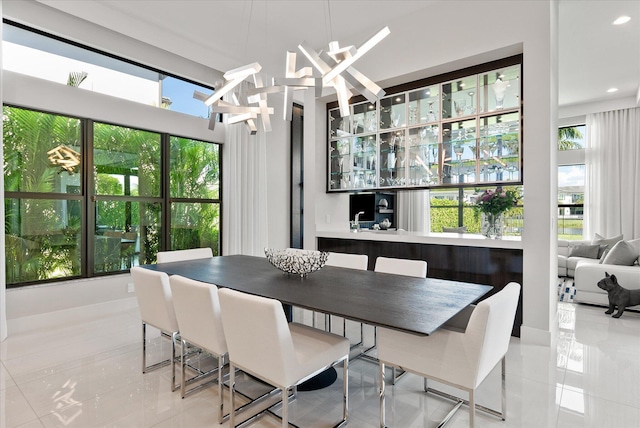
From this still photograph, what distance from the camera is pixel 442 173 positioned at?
383 cm

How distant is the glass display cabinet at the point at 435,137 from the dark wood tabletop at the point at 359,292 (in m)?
1.78

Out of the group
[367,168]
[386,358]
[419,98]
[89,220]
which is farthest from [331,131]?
Answer: [386,358]

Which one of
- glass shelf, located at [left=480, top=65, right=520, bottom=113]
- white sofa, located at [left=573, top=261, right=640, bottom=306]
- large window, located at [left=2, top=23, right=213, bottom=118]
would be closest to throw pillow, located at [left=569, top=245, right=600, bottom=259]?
white sofa, located at [left=573, top=261, right=640, bottom=306]

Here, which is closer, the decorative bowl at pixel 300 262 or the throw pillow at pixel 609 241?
the decorative bowl at pixel 300 262

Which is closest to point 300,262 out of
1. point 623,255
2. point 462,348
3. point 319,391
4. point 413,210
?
point 319,391

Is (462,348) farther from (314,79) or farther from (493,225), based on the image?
(493,225)

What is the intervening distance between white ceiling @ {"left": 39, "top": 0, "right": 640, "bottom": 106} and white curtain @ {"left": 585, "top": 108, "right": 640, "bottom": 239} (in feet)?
6.34

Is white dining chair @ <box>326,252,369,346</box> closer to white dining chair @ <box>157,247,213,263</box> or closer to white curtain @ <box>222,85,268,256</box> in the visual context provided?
white dining chair @ <box>157,247,213,263</box>

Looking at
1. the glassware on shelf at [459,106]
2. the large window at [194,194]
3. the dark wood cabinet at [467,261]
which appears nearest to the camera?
the dark wood cabinet at [467,261]

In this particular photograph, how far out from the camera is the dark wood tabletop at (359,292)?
157 centimetres

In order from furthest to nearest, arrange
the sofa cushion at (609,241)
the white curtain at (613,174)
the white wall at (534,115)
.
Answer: the white curtain at (613,174)
the sofa cushion at (609,241)
the white wall at (534,115)

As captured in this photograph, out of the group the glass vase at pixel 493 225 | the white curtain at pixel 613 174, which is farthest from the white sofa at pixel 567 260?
the glass vase at pixel 493 225

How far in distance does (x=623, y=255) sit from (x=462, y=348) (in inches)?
173

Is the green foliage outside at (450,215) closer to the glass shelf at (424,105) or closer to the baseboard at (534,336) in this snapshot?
the glass shelf at (424,105)
